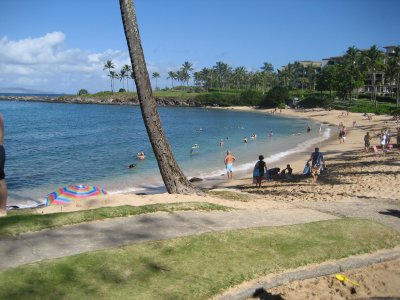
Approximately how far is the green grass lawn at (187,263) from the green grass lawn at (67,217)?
1.62 meters

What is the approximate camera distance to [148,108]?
1118 centimetres

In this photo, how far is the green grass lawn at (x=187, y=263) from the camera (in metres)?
4.96

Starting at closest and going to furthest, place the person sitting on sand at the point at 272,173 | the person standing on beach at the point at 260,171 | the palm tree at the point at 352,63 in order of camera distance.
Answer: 1. the person standing on beach at the point at 260,171
2. the person sitting on sand at the point at 272,173
3. the palm tree at the point at 352,63

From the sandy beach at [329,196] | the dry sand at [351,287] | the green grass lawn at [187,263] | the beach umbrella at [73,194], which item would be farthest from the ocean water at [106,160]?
the dry sand at [351,287]

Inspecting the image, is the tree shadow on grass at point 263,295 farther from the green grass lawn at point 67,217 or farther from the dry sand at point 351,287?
the green grass lawn at point 67,217

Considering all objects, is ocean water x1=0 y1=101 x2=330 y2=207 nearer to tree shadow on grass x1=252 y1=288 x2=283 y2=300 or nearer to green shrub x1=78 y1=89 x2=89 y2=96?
tree shadow on grass x1=252 y1=288 x2=283 y2=300

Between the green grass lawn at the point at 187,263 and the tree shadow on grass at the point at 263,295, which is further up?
the green grass lawn at the point at 187,263

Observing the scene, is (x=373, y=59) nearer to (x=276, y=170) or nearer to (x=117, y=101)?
(x=276, y=170)

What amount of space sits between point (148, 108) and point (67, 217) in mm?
4478

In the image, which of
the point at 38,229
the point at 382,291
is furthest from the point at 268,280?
the point at 38,229

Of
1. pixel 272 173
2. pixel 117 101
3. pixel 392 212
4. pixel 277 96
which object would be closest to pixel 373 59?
pixel 277 96

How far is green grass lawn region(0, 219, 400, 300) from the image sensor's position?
4961mm

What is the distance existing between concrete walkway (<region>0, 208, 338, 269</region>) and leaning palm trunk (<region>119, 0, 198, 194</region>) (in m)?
2.90

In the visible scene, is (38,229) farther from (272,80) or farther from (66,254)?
(272,80)
